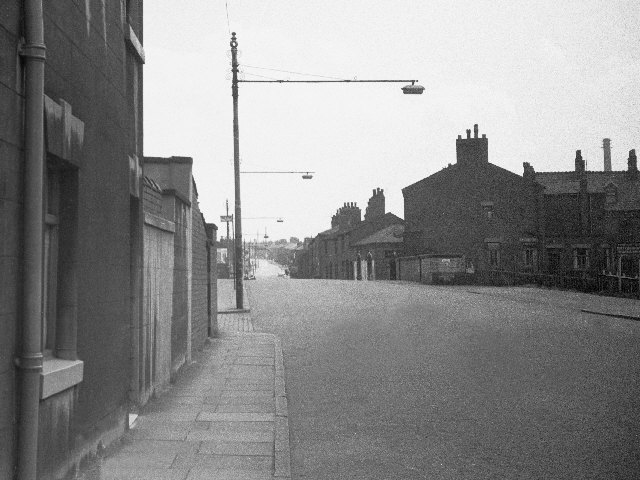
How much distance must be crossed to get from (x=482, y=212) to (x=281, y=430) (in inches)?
1788

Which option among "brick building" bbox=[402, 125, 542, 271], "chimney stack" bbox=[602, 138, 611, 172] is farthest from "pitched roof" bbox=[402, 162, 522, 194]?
"chimney stack" bbox=[602, 138, 611, 172]

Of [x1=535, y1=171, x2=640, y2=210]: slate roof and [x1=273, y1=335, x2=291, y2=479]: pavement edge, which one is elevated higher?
[x1=535, y1=171, x2=640, y2=210]: slate roof

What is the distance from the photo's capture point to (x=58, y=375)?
436 cm

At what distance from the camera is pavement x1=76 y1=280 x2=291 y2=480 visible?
5.18m

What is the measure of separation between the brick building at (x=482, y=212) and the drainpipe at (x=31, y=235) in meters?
46.0

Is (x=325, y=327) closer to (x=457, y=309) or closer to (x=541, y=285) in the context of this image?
(x=457, y=309)

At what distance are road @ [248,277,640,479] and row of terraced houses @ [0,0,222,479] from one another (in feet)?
6.31

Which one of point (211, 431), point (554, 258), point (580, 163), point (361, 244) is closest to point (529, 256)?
point (554, 258)

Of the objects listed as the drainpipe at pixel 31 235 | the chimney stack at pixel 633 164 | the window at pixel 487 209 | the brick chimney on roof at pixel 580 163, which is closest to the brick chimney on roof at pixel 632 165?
the chimney stack at pixel 633 164

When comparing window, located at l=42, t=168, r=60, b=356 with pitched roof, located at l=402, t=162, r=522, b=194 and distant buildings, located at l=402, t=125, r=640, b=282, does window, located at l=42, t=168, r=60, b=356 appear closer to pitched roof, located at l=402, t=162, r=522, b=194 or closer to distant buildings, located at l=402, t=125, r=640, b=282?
distant buildings, located at l=402, t=125, r=640, b=282

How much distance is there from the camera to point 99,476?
16.0ft

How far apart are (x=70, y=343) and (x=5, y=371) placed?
3.65 ft

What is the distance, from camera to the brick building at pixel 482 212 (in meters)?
48.9

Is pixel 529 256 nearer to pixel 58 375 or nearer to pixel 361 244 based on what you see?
pixel 361 244
